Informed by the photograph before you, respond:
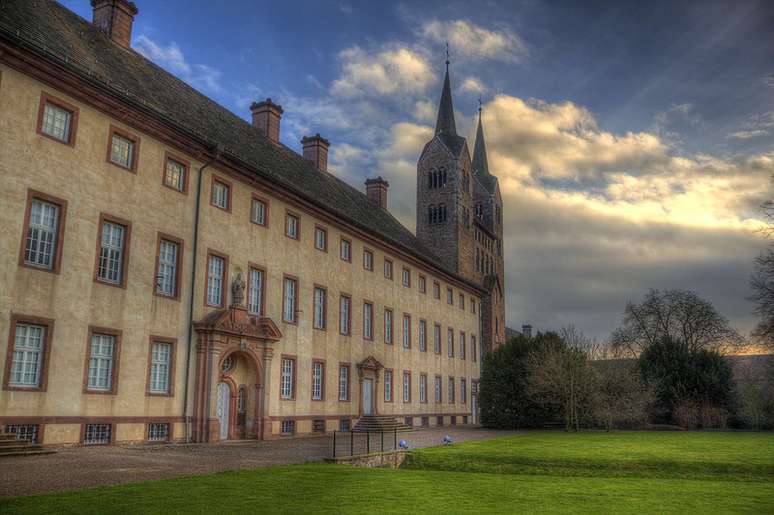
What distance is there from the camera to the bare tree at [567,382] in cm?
3762

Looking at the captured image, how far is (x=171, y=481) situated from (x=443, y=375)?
118ft

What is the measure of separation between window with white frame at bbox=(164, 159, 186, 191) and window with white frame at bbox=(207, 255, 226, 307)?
295cm

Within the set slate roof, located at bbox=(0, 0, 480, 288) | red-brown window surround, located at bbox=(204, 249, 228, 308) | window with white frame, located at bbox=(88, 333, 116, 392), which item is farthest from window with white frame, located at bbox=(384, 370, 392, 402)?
window with white frame, located at bbox=(88, 333, 116, 392)

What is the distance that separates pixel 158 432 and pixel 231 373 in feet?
14.6

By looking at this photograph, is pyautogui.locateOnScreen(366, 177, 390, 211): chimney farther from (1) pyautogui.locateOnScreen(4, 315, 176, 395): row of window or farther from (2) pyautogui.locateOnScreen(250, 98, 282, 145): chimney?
(1) pyautogui.locateOnScreen(4, 315, 176, 395): row of window

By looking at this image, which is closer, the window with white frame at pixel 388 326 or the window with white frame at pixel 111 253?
the window with white frame at pixel 111 253

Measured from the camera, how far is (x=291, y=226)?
30.6 metres

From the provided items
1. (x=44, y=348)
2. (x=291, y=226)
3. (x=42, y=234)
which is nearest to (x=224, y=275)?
(x=291, y=226)

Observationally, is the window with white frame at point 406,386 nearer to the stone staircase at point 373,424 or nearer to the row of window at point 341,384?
the row of window at point 341,384

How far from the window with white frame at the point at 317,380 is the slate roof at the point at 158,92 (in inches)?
299

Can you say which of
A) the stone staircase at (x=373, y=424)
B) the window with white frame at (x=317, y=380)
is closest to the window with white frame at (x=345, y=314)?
the window with white frame at (x=317, y=380)

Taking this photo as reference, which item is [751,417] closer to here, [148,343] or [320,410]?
[320,410]

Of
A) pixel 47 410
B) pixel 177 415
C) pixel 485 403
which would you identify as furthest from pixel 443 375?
pixel 47 410

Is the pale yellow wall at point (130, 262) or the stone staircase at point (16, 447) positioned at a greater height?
the pale yellow wall at point (130, 262)
